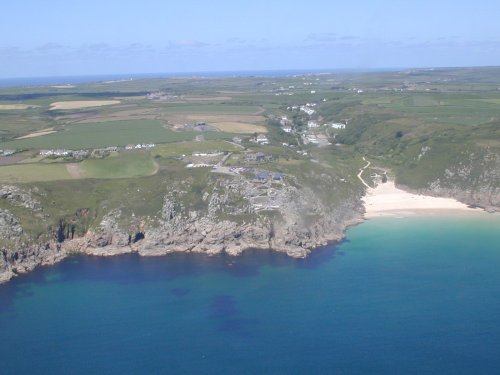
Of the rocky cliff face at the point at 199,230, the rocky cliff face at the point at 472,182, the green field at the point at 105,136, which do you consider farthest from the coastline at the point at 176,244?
the green field at the point at 105,136

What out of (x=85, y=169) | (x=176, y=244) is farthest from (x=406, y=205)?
(x=85, y=169)

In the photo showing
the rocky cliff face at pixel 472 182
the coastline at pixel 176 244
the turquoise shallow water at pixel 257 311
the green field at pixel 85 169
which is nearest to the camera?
the turquoise shallow water at pixel 257 311

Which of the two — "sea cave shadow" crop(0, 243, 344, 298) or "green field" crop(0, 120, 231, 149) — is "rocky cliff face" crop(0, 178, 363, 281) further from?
"green field" crop(0, 120, 231, 149)

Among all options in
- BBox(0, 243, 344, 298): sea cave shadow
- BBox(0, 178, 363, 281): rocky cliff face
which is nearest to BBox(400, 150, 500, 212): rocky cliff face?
BBox(0, 178, 363, 281): rocky cliff face

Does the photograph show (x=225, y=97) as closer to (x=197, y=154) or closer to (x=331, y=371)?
(x=197, y=154)

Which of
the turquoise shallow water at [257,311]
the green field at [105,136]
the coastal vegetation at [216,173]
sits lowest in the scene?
the turquoise shallow water at [257,311]

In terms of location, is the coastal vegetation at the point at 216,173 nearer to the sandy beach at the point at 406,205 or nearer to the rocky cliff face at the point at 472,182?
the rocky cliff face at the point at 472,182
